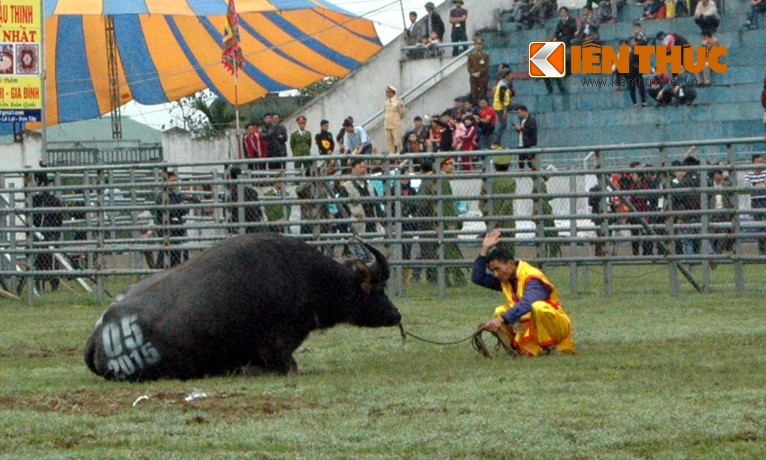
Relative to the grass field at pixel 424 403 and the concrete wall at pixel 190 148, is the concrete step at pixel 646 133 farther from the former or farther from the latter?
the grass field at pixel 424 403

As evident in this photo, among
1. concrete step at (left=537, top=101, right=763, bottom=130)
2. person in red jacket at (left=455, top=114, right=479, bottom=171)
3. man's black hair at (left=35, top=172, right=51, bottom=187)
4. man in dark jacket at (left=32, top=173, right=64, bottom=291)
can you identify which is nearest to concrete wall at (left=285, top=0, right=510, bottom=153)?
concrete step at (left=537, top=101, right=763, bottom=130)

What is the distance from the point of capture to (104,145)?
38.4m

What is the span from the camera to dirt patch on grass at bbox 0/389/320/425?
873 cm

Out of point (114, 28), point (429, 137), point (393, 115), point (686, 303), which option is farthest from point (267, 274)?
point (114, 28)

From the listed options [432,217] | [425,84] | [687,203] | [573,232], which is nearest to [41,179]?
[432,217]

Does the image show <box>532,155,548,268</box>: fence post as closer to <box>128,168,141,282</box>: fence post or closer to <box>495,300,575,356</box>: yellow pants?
<box>128,168,141,282</box>: fence post

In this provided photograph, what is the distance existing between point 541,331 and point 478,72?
20.1 m

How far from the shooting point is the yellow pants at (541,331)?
11.2 m

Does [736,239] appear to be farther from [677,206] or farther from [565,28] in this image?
A: [565,28]

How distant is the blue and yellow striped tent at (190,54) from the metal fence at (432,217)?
55.7ft

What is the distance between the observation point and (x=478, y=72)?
31.0m

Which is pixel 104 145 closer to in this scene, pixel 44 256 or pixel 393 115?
pixel 393 115

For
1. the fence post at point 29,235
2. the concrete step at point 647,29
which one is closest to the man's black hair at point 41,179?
the fence post at point 29,235

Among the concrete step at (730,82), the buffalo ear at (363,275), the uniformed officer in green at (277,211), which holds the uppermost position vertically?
the concrete step at (730,82)
